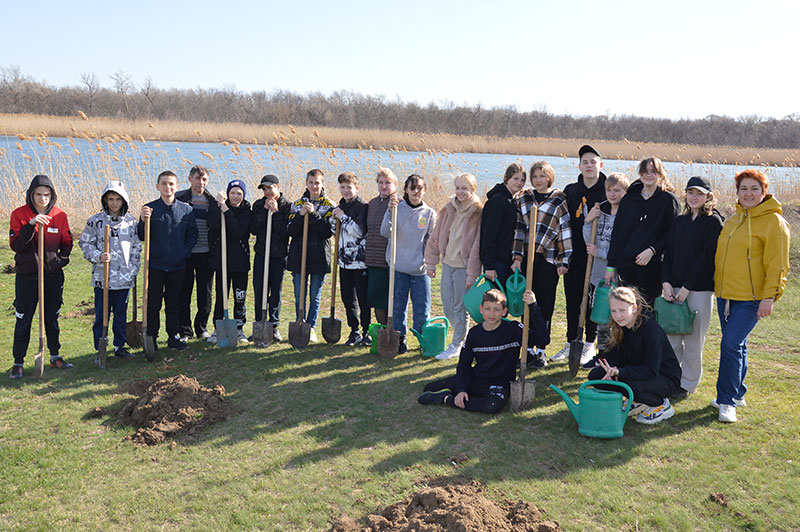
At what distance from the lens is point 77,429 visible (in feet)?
16.5

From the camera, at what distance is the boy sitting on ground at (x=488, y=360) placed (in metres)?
5.48

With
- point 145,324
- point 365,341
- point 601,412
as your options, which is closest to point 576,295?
point 601,412

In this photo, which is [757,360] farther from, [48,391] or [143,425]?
[48,391]

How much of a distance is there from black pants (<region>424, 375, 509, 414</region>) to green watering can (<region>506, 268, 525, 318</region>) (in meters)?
0.89

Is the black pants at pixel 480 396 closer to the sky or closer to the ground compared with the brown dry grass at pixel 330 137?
closer to the ground

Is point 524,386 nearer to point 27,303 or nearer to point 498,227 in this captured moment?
point 498,227

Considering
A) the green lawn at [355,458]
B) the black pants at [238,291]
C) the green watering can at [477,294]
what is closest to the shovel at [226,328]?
the black pants at [238,291]

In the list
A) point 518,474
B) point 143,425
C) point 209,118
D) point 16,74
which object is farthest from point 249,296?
point 16,74

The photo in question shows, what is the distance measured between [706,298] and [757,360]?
2.20m

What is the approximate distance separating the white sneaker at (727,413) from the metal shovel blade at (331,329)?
3.96 metres

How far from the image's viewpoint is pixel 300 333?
23.4 feet

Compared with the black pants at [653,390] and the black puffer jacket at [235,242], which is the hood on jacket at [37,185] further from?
the black pants at [653,390]

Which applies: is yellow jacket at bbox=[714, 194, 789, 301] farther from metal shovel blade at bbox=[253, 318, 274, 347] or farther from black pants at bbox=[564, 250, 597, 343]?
metal shovel blade at bbox=[253, 318, 274, 347]

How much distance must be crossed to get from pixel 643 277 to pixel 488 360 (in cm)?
168
